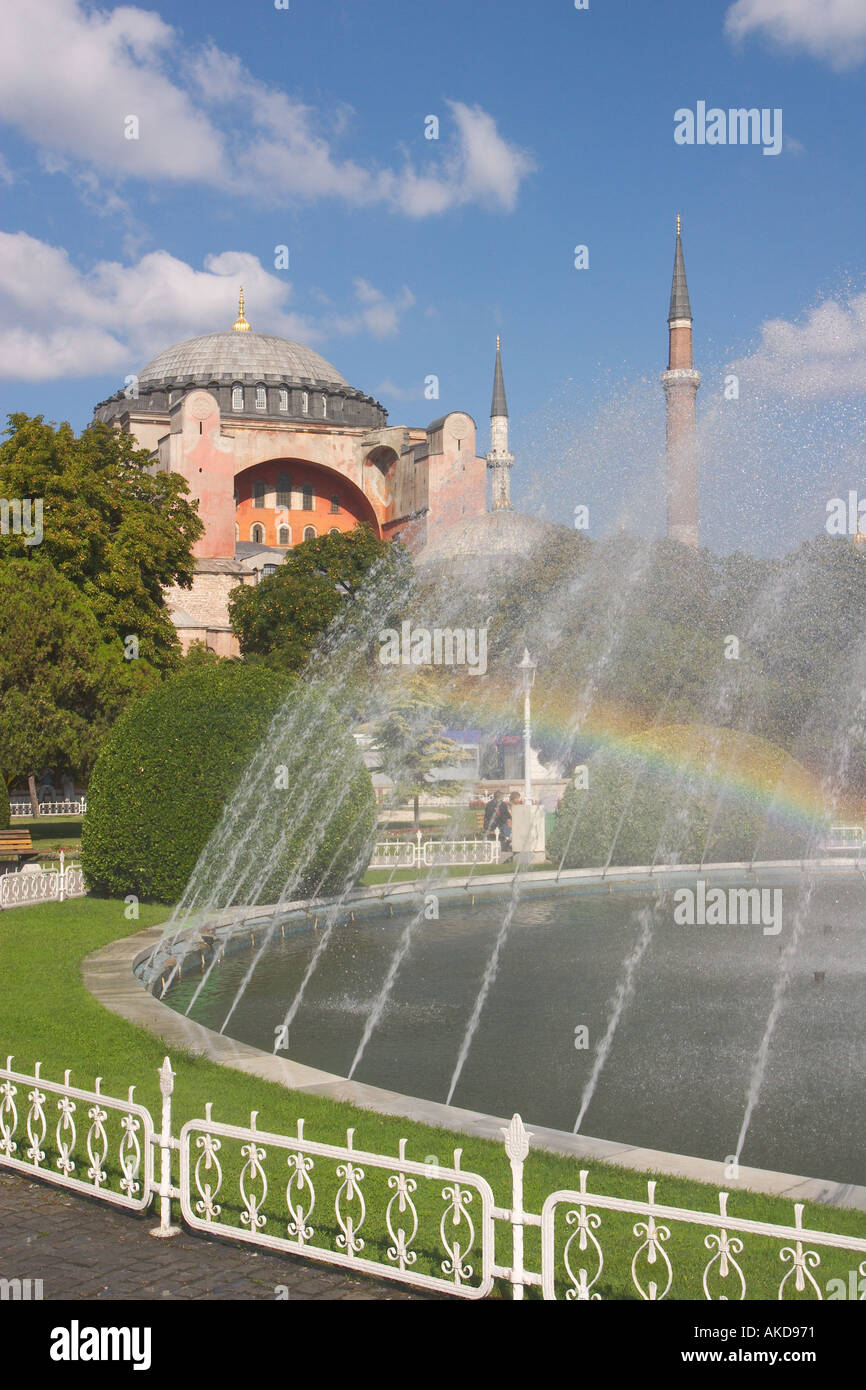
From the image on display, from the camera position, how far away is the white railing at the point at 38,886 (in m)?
15.3

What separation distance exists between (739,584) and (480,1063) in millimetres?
30798

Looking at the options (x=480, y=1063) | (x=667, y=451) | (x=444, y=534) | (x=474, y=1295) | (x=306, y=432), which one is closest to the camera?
(x=474, y=1295)

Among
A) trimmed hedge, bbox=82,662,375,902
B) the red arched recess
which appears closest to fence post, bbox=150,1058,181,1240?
trimmed hedge, bbox=82,662,375,902

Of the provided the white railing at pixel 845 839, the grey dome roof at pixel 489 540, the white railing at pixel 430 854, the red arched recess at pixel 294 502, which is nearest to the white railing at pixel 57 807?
the grey dome roof at pixel 489 540

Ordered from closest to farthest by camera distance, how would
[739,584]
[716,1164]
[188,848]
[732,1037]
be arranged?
[716,1164]
[732,1037]
[188,848]
[739,584]

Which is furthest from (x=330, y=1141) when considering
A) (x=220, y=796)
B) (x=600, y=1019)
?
(x=220, y=796)

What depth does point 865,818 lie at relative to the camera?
30.5 m

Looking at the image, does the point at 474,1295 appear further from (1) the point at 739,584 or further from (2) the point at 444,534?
(2) the point at 444,534

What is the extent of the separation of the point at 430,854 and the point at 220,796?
5961 millimetres

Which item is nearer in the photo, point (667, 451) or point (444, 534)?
point (667, 451)

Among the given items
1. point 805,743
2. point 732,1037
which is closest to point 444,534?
point 805,743

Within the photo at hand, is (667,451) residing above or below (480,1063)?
above

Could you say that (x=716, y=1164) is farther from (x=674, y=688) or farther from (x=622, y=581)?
(x=622, y=581)

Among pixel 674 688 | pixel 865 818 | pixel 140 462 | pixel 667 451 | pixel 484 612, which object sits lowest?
pixel 865 818
